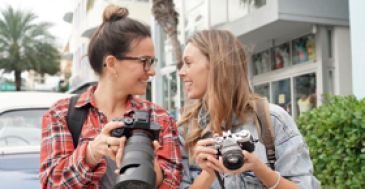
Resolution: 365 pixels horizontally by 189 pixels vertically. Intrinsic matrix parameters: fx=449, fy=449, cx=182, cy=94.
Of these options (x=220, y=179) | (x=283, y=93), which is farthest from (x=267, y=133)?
(x=283, y=93)

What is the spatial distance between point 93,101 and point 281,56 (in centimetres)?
1090

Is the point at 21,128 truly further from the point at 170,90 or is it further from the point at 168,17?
the point at 170,90

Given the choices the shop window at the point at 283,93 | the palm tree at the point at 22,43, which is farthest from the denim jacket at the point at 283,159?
the palm tree at the point at 22,43

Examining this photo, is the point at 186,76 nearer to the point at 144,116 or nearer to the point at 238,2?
the point at 144,116

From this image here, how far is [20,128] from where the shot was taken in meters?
3.87

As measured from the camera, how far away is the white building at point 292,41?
384 inches

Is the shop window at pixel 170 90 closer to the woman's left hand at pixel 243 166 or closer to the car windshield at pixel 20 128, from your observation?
the car windshield at pixel 20 128

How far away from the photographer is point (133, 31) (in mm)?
1913

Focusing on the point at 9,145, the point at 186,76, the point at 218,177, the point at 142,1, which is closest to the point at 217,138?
the point at 218,177

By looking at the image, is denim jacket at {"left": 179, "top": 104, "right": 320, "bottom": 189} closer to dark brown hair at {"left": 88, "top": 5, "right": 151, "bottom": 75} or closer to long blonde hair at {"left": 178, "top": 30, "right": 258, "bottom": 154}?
long blonde hair at {"left": 178, "top": 30, "right": 258, "bottom": 154}

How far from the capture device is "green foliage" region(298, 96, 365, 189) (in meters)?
4.32

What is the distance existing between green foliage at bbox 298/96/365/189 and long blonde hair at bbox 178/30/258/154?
2.58 metres

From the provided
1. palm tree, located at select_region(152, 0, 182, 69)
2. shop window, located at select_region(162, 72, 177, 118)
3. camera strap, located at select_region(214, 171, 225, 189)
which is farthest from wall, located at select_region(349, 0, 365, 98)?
shop window, located at select_region(162, 72, 177, 118)

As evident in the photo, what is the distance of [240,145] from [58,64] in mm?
A: 31576
